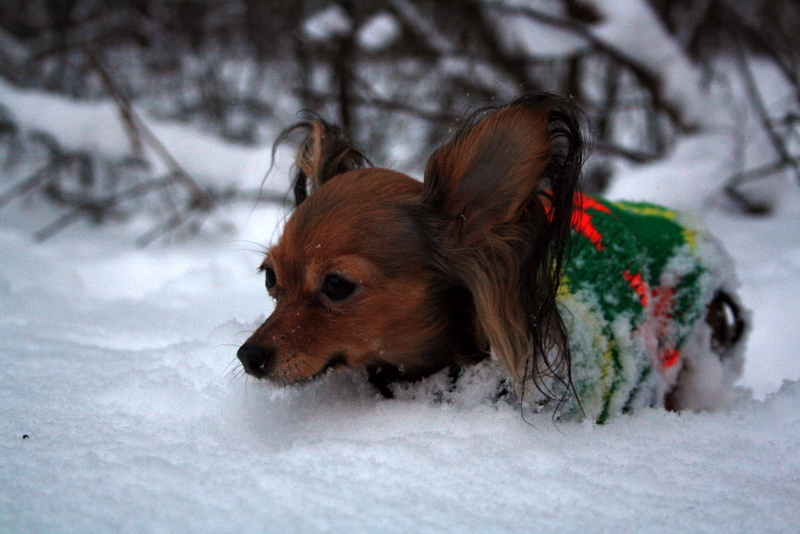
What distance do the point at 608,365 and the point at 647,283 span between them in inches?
18.2

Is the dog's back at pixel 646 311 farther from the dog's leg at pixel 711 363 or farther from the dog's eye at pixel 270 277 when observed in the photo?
the dog's eye at pixel 270 277

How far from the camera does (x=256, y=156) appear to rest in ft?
16.2

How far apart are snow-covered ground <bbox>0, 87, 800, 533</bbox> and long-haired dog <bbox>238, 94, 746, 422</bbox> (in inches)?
5.2

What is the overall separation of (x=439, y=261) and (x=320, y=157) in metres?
0.68

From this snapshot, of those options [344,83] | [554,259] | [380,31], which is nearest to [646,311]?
[554,259]

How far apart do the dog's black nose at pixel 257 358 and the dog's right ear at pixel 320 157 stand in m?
0.76

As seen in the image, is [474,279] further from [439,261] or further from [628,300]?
[628,300]

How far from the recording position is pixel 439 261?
1.88 metres

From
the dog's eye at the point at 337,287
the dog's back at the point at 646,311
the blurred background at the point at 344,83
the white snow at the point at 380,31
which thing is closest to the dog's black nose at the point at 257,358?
the dog's eye at the point at 337,287

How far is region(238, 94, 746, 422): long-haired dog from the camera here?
1.70 m

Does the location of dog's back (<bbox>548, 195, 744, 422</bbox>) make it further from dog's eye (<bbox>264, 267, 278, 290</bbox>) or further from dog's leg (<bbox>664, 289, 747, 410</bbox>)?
dog's eye (<bbox>264, 267, 278, 290</bbox>)

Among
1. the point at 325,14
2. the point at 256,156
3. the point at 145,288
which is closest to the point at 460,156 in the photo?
the point at 145,288

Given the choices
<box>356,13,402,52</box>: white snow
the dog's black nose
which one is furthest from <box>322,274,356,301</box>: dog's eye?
<box>356,13,402,52</box>: white snow

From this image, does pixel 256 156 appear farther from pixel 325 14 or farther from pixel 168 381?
pixel 168 381
